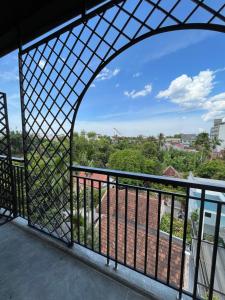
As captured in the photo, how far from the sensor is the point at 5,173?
8.66ft

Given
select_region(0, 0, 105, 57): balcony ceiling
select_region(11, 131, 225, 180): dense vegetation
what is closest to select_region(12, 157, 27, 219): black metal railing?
select_region(0, 0, 105, 57): balcony ceiling

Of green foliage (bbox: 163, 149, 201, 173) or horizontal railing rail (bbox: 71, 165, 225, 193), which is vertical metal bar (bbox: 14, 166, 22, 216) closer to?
horizontal railing rail (bbox: 71, 165, 225, 193)

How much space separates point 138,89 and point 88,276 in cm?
3022

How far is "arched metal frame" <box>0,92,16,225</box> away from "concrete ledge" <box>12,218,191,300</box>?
0.92m

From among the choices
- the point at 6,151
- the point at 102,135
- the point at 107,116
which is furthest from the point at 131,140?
the point at 6,151

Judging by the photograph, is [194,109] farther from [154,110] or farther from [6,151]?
[6,151]

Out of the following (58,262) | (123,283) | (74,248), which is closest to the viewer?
(123,283)

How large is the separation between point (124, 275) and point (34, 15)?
2565mm

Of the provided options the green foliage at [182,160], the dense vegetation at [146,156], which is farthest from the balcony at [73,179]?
the green foliage at [182,160]

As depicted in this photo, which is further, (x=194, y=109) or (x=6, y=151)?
(x=194, y=109)

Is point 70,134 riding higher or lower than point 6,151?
higher

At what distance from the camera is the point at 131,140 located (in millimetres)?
21297

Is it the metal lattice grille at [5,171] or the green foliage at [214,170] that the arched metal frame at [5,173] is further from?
the green foliage at [214,170]

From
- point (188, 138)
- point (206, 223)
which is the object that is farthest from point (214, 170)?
point (206, 223)
